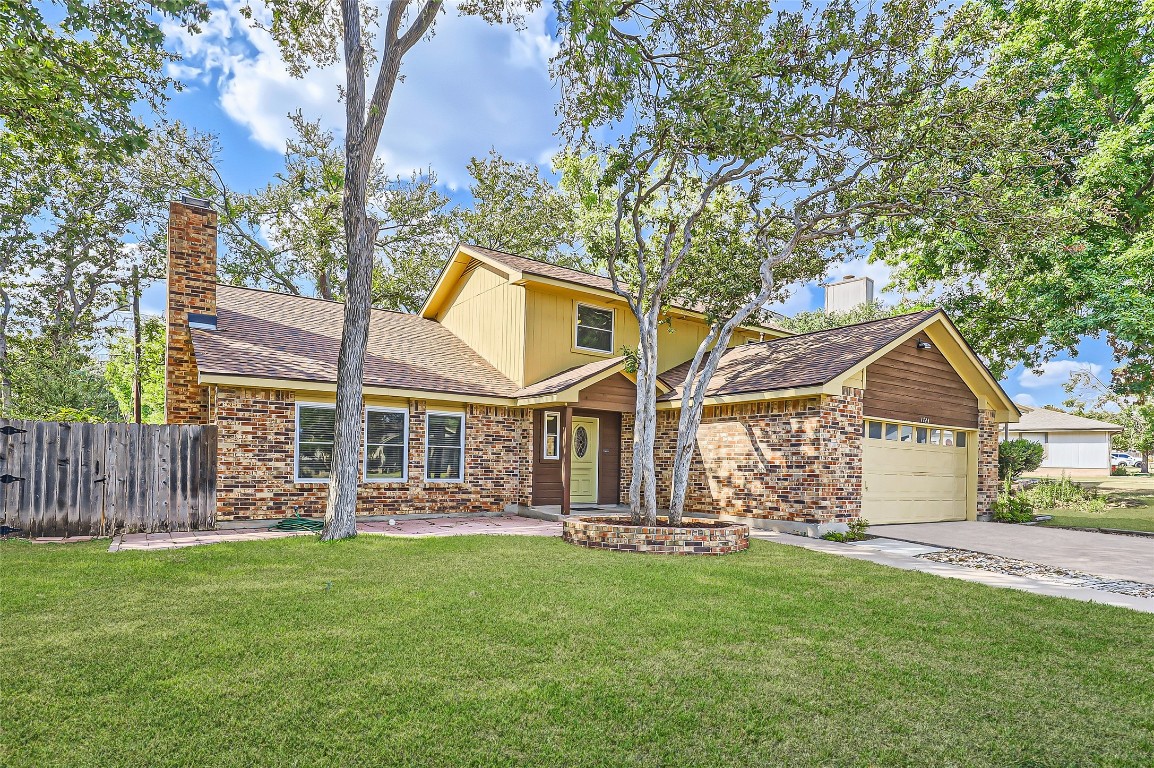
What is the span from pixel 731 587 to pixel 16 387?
2546 cm

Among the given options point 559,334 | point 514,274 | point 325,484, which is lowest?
point 325,484

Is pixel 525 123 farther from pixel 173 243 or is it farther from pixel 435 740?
pixel 435 740

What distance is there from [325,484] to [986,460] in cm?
1414

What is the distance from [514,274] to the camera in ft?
44.8

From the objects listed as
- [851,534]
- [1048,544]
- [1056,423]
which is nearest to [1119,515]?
[1048,544]

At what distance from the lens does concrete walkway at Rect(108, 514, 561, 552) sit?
820 cm

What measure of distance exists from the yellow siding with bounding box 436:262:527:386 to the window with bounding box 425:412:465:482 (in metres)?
1.90

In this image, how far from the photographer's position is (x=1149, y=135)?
13.3 m

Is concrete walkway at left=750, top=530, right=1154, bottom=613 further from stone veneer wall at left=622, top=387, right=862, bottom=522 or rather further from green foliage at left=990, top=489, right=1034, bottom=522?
green foliage at left=990, top=489, right=1034, bottom=522

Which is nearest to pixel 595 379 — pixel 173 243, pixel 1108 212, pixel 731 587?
pixel 731 587

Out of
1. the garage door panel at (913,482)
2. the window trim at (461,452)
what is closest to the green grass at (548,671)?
the garage door panel at (913,482)

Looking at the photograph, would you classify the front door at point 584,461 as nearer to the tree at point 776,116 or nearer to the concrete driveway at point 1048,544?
the tree at point 776,116

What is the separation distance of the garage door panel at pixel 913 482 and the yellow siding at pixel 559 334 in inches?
213

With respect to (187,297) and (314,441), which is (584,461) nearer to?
(314,441)
